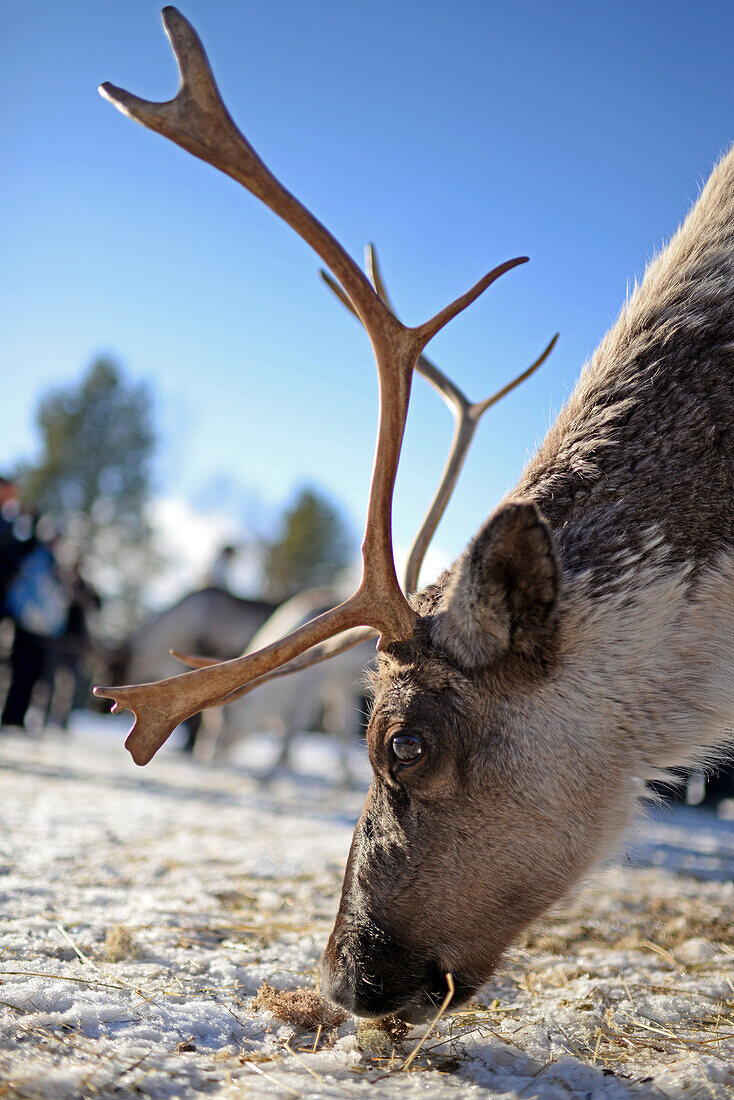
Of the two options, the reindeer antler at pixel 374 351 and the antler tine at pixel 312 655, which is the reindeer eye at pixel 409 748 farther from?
the antler tine at pixel 312 655

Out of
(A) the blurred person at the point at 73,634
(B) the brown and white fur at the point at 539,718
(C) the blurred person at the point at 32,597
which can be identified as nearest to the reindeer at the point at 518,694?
(B) the brown and white fur at the point at 539,718

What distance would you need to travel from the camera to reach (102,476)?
31.8m

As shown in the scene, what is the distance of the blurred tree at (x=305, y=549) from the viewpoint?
40.8 metres

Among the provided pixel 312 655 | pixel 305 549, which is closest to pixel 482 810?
pixel 312 655

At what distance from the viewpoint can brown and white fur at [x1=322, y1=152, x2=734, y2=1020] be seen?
2266mm

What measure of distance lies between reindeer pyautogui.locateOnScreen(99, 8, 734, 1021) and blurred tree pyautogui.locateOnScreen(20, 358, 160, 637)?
99.9 ft

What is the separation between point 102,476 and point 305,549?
12.5m

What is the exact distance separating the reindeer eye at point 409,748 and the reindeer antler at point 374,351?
13.1 inches

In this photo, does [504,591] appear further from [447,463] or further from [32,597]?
[32,597]

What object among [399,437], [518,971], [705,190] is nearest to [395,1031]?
[518,971]

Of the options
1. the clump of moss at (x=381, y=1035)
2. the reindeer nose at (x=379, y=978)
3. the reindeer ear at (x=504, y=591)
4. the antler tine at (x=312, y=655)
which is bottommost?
the clump of moss at (x=381, y=1035)

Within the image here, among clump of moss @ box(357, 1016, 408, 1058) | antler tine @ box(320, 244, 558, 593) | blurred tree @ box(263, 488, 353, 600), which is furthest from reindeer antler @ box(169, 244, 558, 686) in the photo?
blurred tree @ box(263, 488, 353, 600)

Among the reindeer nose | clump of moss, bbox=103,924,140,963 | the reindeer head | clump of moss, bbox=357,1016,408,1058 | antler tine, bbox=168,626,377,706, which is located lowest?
clump of moss, bbox=103,924,140,963

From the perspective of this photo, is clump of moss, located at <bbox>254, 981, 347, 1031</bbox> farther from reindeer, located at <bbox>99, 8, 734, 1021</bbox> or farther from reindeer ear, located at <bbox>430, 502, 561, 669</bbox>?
reindeer ear, located at <bbox>430, 502, 561, 669</bbox>
